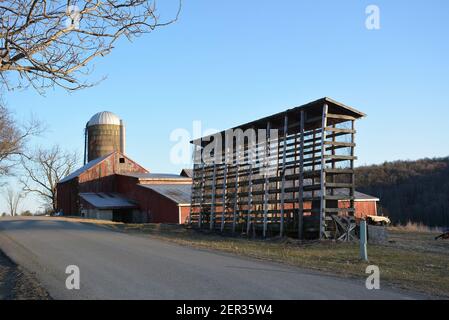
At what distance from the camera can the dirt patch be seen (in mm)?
8133

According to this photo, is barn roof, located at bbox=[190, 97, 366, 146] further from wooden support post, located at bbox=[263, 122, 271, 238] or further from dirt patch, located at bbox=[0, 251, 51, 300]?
dirt patch, located at bbox=[0, 251, 51, 300]

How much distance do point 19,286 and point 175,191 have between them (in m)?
37.6

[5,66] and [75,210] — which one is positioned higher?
[5,66]

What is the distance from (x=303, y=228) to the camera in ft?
64.1

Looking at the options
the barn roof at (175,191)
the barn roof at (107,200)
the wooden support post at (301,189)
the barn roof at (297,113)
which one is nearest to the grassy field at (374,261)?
the wooden support post at (301,189)

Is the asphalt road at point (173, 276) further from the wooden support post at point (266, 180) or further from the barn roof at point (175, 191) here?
the barn roof at point (175, 191)

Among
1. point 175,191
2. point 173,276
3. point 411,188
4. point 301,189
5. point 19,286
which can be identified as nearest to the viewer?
point 19,286

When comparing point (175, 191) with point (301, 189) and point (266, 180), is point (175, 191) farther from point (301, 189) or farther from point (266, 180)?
point (301, 189)

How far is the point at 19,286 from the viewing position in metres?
9.12

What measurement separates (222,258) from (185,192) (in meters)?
33.9

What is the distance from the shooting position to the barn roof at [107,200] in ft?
163

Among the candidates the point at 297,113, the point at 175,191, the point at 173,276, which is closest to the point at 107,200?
the point at 175,191
